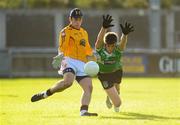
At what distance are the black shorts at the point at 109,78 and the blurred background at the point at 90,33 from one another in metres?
21.2

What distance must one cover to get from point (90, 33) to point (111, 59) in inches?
1528

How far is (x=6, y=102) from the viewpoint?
19.3m

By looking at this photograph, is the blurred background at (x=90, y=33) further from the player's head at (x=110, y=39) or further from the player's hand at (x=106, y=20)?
the player's hand at (x=106, y=20)

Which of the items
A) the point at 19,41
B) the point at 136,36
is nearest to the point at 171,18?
the point at 136,36

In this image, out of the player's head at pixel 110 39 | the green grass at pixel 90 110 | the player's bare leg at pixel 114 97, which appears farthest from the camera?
the player's bare leg at pixel 114 97

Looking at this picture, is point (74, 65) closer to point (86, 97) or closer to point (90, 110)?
point (86, 97)

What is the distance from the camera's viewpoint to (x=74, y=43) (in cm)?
1516

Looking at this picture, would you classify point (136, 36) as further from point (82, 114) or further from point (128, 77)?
point (82, 114)

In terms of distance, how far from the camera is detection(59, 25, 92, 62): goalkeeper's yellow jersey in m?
15.1

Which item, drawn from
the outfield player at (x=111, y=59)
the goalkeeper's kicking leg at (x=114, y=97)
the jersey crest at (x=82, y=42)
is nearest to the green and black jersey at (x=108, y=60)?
the outfield player at (x=111, y=59)

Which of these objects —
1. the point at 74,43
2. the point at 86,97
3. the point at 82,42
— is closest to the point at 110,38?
the point at 82,42

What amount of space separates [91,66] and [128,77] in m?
22.8

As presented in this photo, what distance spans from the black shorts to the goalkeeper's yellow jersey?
115 centimetres

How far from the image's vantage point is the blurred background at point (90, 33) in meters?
37.9
